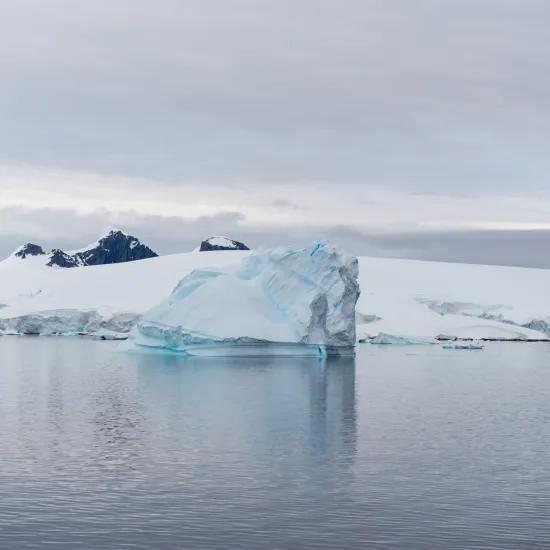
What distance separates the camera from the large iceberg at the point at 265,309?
4138 centimetres

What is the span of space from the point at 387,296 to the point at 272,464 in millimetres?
59131

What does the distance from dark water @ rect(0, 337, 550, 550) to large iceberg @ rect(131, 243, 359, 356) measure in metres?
8.83

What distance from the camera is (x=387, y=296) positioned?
Answer: 74.9 meters

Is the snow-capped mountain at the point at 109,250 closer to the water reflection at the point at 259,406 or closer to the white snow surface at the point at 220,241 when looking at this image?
the white snow surface at the point at 220,241

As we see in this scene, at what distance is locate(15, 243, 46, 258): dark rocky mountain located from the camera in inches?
5064

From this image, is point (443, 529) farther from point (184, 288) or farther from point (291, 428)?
point (184, 288)

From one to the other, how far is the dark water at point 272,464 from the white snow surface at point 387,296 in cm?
3668

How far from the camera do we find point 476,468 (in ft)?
53.4

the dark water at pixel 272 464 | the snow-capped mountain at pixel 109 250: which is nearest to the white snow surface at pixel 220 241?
the snow-capped mountain at pixel 109 250

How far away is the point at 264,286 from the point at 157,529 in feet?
105

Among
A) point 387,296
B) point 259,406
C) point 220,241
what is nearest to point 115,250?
point 220,241

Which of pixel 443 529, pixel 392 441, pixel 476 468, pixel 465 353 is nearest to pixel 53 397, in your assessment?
pixel 392 441

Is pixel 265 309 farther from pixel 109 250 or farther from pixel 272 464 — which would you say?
A: pixel 109 250

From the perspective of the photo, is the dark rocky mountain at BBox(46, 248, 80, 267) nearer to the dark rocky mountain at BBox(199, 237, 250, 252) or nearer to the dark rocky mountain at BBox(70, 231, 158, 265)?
the dark rocky mountain at BBox(70, 231, 158, 265)
